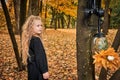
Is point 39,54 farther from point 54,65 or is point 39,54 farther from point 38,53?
point 54,65

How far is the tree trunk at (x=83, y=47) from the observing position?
4.70 metres

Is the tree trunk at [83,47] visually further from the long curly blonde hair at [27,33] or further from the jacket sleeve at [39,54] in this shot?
the long curly blonde hair at [27,33]

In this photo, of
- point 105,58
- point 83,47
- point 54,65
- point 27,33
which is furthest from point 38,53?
point 54,65

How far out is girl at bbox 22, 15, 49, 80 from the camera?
17.2 ft

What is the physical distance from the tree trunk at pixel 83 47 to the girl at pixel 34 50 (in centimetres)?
71

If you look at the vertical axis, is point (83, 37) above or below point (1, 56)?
above

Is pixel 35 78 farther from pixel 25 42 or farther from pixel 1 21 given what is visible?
pixel 1 21

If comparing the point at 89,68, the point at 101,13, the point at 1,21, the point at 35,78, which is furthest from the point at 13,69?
the point at 1,21

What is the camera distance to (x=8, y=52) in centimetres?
1423

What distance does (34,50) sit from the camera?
5.28 metres

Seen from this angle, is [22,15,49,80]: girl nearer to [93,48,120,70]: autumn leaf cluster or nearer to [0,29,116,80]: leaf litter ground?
[93,48,120,70]: autumn leaf cluster

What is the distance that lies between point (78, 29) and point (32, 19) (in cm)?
95

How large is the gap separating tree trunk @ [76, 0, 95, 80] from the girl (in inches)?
27.9

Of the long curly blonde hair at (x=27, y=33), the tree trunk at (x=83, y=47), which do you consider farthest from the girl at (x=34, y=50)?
the tree trunk at (x=83, y=47)
